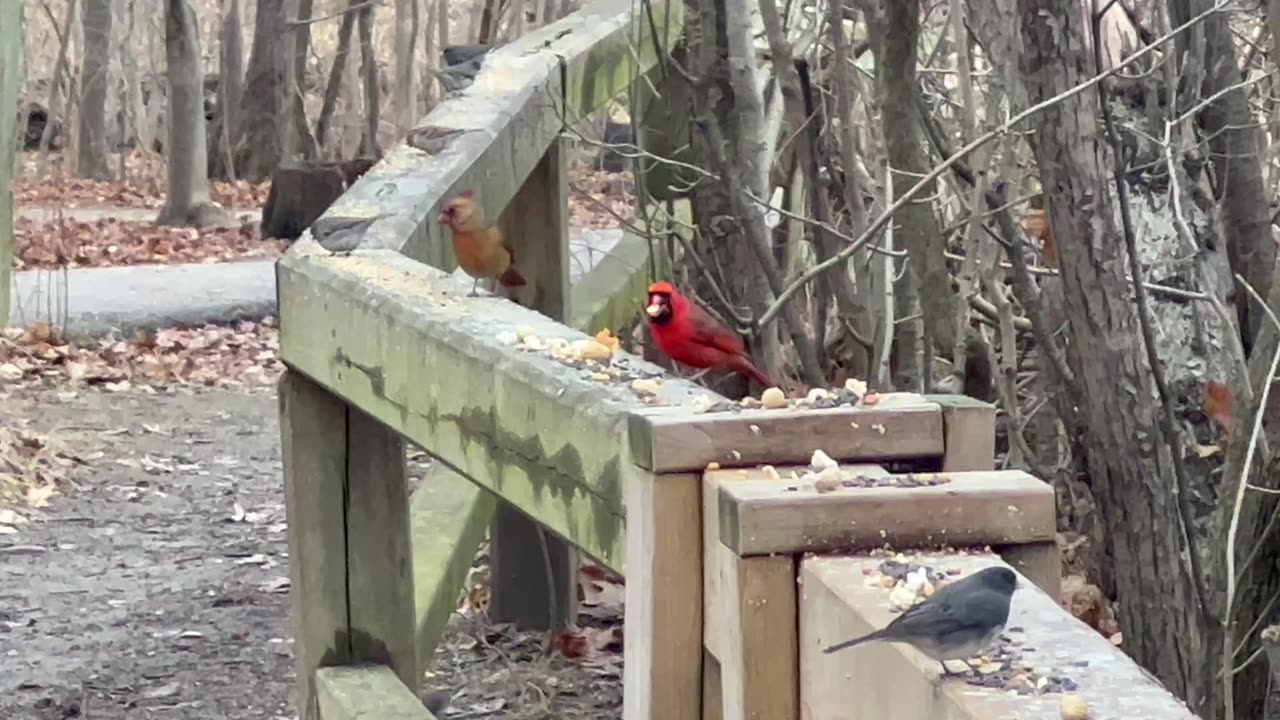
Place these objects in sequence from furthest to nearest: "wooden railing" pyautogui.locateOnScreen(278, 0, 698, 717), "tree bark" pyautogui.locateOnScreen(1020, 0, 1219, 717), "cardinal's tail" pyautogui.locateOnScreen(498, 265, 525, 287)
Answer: "cardinal's tail" pyautogui.locateOnScreen(498, 265, 525, 287)
"tree bark" pyautogui.locateOnScreen(1020, 0, 1219, 717)
"wooden railing" pyautogui.locateOnScreen(278, 0, 698, 717)

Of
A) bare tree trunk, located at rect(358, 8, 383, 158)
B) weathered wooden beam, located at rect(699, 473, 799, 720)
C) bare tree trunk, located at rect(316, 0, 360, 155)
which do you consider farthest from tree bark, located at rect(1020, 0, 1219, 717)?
bare tree trunk, located at rect(358, 8, 383, 158)

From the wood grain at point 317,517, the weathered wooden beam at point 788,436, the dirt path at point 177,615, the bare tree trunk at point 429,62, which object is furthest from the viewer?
the bare tree trunk at point 429,62

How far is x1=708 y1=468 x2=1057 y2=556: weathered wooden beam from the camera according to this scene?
4.62 feet

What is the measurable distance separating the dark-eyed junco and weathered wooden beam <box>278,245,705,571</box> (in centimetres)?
41

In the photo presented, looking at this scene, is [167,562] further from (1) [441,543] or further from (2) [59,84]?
(2) [59,84]

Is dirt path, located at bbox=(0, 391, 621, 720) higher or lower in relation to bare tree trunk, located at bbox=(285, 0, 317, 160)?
lower

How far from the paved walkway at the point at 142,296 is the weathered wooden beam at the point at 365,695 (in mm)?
6765

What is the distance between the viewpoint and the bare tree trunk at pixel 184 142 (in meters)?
17.5

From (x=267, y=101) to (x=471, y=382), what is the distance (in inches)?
819

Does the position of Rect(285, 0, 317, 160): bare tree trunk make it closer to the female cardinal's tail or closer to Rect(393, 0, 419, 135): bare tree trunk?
Rect(393, 0, 419, 135): bare tree trunk

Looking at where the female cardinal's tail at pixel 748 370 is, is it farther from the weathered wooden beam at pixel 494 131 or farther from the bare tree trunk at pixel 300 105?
the bare tree trunk at pixel 300 105

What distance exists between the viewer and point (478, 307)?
8.01 feet

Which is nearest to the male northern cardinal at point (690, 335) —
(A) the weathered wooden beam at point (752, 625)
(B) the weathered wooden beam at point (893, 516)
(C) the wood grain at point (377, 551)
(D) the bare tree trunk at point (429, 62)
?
(C) the wood grain at point (377, 551)

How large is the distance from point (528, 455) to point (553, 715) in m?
2.88
